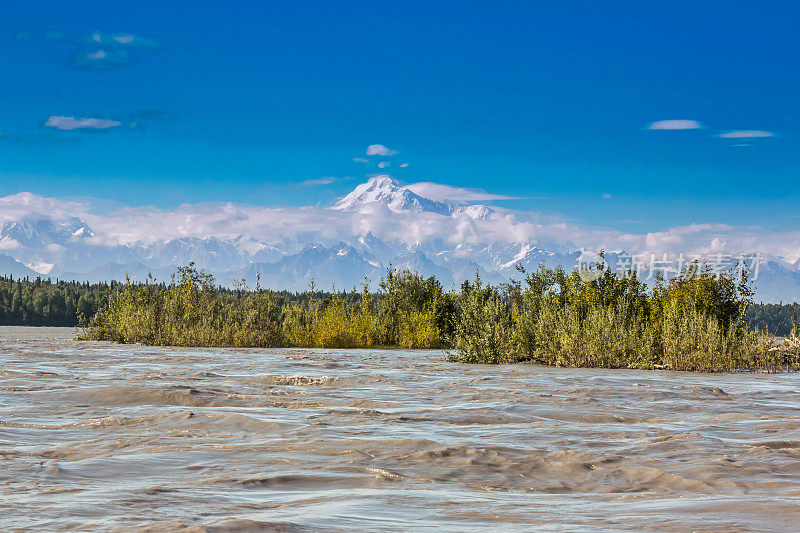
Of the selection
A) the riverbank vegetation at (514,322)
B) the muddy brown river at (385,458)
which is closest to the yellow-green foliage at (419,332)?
the riverbank vegetation at (514,322)

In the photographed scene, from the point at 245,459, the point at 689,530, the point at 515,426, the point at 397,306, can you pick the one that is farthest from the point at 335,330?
the point at 689,530

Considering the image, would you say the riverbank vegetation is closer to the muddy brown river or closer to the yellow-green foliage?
the yellow-green foliage

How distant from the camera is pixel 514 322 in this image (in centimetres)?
2603

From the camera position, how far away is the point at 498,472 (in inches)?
240

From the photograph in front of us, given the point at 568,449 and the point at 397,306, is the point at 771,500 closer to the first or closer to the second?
the point at 568,449

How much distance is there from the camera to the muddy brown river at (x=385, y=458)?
4.42 m

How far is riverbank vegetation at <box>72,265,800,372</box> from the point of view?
71.2 feet

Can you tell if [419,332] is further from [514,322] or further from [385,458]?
[385,458]

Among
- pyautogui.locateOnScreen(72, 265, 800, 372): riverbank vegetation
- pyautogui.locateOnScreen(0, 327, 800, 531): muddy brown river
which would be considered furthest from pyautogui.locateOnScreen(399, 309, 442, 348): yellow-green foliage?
pyautogui.locateOnScreen(0, 327, 800, 531): muddy brown river

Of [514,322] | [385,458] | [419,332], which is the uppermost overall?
[514,322]

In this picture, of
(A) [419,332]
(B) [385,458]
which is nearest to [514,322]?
(A) [419,332]

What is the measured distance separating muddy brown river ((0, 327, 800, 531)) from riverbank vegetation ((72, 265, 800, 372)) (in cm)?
876

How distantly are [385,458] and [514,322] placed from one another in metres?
19.9

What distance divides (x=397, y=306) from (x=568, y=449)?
30136 millimetres
